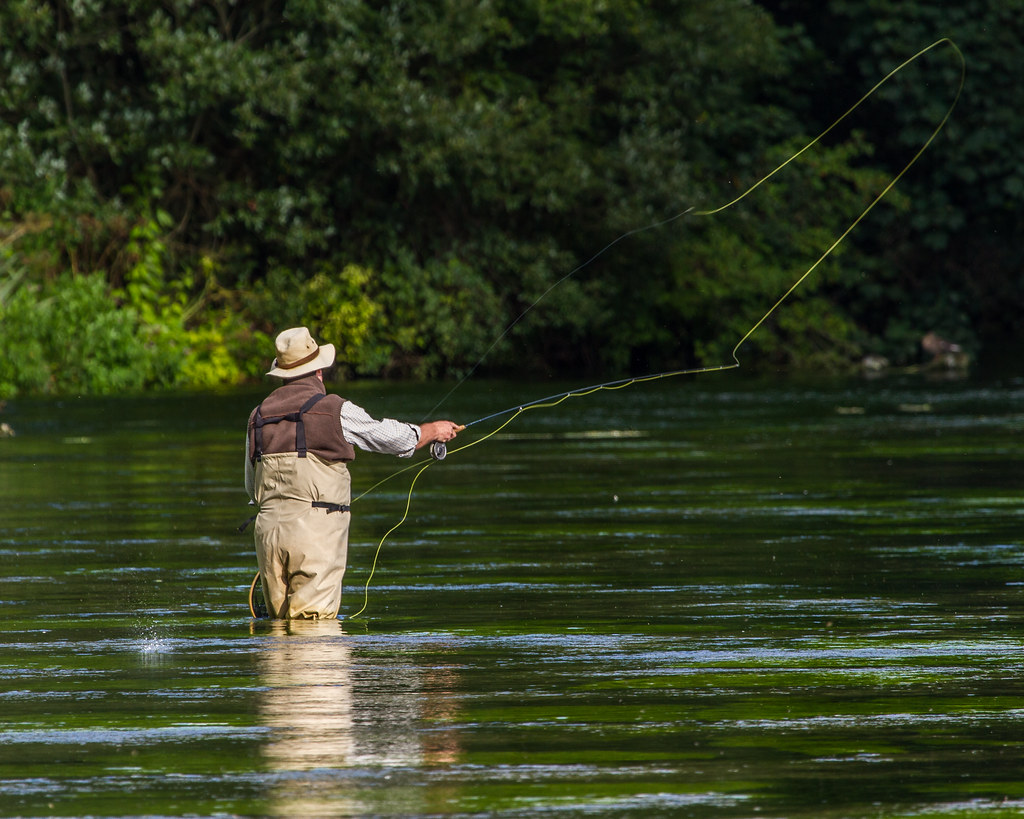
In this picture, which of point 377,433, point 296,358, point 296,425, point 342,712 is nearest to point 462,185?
point 296,358

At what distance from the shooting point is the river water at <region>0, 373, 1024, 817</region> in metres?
5.58

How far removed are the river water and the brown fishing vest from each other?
0.76 m

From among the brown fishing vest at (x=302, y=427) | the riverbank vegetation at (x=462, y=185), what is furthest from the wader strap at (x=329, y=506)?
the riverbank vegetation at (x=462, y=185)

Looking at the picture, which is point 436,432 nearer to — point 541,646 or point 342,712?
point 541,646

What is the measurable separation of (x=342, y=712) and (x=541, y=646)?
1.57m

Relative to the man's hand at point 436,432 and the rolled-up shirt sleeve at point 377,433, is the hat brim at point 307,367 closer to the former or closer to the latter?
the rolled-up shirt sleeve at point 377,433

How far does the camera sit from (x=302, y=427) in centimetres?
834

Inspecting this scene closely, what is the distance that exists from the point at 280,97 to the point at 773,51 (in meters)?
8.89

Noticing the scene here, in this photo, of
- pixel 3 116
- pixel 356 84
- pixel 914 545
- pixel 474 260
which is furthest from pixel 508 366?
pixel 914 545

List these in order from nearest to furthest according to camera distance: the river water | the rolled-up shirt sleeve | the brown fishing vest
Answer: the river water < the rolled-up shirt sleeve < the brown fishing vest

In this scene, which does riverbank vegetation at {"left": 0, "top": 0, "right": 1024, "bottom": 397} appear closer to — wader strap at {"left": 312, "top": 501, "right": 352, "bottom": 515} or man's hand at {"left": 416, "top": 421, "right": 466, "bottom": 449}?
wader strap at {"left": 312, "top": 501, "right": 352, "bottom": 515}

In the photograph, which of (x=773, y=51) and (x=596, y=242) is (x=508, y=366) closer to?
(x=596, y=242)

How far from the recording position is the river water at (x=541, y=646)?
5582 mm

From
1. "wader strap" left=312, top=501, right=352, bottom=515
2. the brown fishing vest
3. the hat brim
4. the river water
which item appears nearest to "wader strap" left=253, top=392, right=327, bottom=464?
the brown fishing vest
